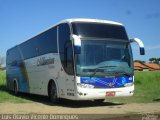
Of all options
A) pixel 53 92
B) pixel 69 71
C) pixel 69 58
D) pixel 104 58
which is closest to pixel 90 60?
pixel 104 58

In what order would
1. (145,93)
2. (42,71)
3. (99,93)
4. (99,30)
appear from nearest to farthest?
(99,93) < (99,30) < (42,71) < (145,93)

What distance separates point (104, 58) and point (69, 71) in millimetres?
1517

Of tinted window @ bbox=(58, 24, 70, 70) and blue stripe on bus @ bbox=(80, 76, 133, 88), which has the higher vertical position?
tinted window @ bbox=(58, 24, 70, 70)

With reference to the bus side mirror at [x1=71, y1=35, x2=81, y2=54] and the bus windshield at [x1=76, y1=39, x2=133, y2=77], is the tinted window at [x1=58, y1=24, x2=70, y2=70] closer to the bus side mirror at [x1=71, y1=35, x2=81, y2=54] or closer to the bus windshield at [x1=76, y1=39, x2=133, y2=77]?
the bus windshield at [x1=76, y1=39, x2=133, y2=77]

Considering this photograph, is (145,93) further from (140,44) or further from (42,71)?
(140,44)

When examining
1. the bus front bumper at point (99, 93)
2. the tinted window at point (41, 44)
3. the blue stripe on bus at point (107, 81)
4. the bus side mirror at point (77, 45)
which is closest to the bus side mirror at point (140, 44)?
the blue stripe on bus at point (107, 81)

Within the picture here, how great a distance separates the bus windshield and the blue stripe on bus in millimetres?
164

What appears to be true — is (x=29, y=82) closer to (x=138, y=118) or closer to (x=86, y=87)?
(x=86, y=87)

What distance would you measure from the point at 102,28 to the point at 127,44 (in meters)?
1.24

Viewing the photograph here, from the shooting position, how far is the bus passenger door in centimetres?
1568

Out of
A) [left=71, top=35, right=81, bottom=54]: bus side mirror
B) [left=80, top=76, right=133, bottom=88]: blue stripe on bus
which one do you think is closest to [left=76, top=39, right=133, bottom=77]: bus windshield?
[left=80, top=76, right=133, bottom=88]: blue stripe on bus

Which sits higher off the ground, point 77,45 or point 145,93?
point 77,45

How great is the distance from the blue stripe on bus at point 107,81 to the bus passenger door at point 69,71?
644 millimetres

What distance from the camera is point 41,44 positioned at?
20.3 meters
